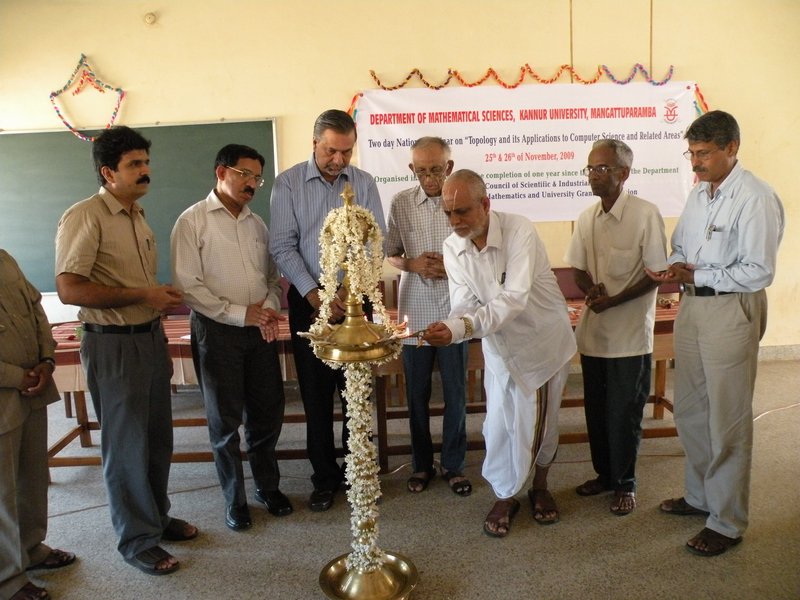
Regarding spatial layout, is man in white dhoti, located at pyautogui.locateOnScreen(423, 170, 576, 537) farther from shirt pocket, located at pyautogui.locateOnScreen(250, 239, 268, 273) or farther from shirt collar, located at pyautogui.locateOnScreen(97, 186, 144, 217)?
shirt collar, located at pyautogui.locateOnScreen(97, 186, 144, 217)

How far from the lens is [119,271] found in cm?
239

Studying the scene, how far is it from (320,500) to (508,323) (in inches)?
51.1

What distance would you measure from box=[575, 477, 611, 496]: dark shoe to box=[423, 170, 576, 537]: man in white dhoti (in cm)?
33

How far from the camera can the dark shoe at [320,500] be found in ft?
9.70

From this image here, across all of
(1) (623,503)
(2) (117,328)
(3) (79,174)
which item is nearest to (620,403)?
(1) (623,503)

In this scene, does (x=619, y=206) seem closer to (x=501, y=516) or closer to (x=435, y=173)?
(x=435, y=173)

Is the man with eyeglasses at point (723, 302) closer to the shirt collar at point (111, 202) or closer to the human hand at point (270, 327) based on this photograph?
the human hand at point (270, 327)

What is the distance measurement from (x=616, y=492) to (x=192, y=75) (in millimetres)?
4358

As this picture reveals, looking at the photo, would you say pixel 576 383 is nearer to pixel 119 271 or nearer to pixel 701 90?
pixel 701 90

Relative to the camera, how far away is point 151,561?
247 centimetres

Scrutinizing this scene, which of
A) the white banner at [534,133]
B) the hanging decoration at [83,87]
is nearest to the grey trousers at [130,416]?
the white banner at [534,133]

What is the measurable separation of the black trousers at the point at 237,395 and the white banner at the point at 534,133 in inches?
99.6

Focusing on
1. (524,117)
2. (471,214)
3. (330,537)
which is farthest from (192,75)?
(330,537)

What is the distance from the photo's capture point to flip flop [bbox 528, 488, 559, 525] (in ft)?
9.09
